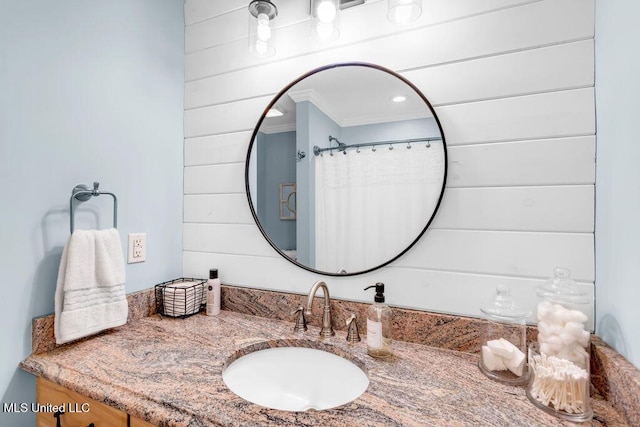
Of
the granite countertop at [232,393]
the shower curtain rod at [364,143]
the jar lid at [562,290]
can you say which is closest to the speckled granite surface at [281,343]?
the granite countertop at [232,393]

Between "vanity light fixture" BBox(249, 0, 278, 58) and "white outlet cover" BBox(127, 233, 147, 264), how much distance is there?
85cm

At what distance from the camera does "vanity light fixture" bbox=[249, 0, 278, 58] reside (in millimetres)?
1161

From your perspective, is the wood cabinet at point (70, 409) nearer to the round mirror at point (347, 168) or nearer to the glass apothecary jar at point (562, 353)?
the round mirror at point (347, 168)

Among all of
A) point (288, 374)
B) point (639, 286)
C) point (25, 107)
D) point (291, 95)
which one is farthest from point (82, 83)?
point (639, 286)

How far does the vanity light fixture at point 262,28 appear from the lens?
1.16 m

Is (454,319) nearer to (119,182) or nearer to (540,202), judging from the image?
(540,202)

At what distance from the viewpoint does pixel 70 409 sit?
0.80 meters

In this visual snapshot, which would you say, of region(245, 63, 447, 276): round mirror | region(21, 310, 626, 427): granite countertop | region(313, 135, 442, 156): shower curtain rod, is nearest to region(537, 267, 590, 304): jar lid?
region(21, 310, 626, 427): granite countertop

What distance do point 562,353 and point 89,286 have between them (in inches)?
51.1

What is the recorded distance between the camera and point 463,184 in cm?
97

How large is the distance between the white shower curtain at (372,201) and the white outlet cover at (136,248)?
70 cm

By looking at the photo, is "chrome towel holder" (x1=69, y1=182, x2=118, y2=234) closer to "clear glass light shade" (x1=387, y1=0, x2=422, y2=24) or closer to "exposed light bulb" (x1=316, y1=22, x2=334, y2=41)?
"exposed light bulb" (x1=316, y1=22, x2=334, y2=41)

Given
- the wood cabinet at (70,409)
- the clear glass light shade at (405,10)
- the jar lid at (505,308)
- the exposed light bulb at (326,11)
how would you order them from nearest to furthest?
the wood cabinet at (70,409), the jar lid at (505,308), the clear glass light shade at (405,10), the exposed light bulb at (326,11)

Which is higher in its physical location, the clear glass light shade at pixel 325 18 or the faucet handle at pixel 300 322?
the clear glass light shade at pixel 325 18
